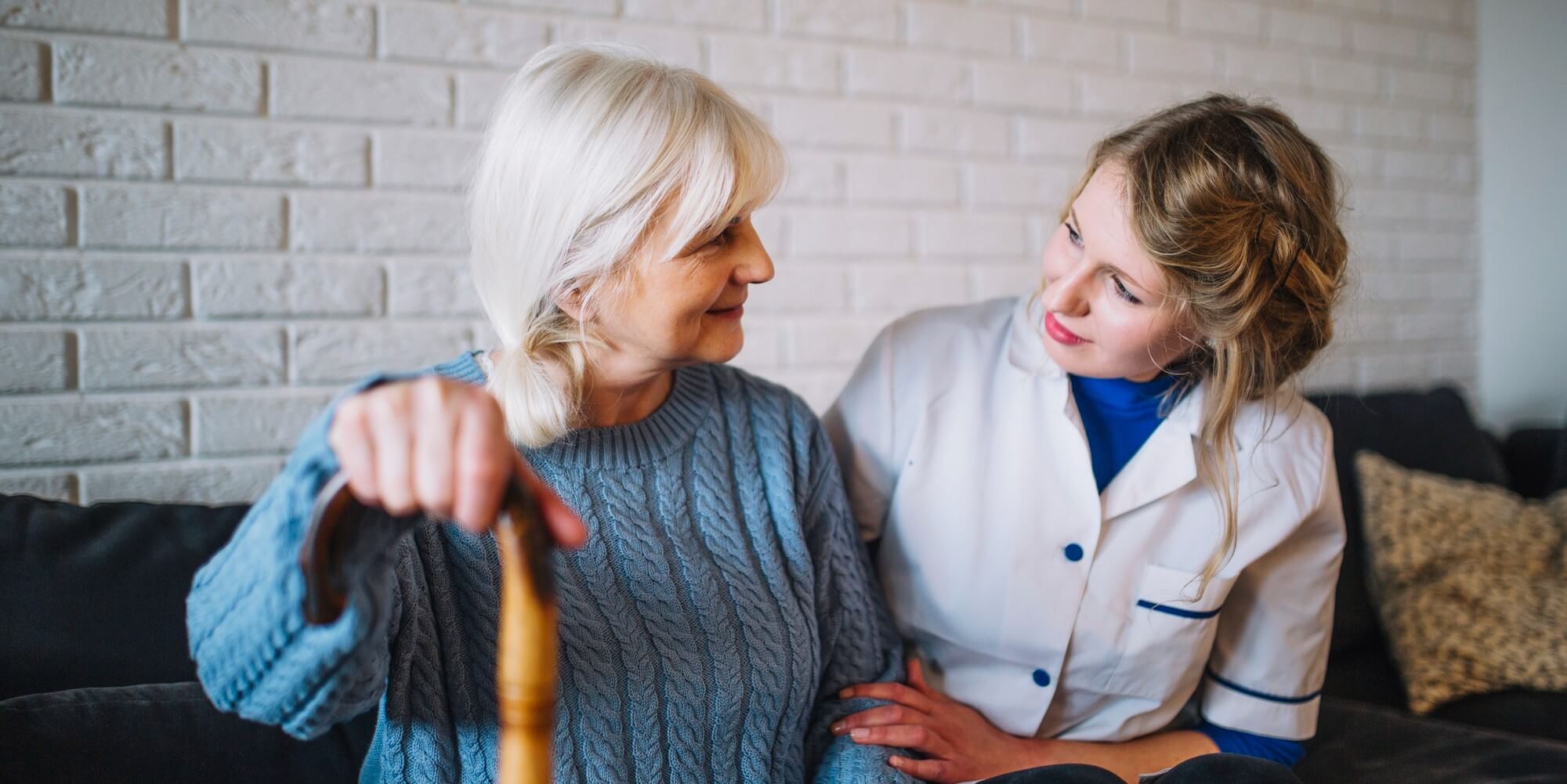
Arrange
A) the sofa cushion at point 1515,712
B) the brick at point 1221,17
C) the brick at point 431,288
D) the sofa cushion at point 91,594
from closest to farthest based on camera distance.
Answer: the sofa cushion at point 91,594 → the brick at point 431,288 → the sofa cushion at point 1515,712 → the brick at point 1221,17

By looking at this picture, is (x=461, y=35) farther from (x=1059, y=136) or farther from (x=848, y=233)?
(x=1059, y=136)

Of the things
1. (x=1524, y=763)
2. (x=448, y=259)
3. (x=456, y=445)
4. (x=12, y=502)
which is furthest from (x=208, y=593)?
(x=1524, y=763)

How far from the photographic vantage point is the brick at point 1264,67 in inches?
89.4

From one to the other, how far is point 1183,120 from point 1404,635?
1.22 metres

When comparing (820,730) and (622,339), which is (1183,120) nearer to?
(622,339)

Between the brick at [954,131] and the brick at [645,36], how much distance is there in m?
0.43

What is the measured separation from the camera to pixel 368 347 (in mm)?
1519

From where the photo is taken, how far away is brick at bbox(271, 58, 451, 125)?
1.44 meters

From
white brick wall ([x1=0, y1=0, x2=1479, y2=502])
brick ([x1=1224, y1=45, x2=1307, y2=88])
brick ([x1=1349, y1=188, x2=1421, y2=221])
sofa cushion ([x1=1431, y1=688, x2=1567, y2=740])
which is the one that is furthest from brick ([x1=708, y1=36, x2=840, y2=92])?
sofa cushion ([x1=1431, y1=688, x2=1567, y2=740])

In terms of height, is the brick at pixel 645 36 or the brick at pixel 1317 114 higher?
the brick at pixel 1317 114

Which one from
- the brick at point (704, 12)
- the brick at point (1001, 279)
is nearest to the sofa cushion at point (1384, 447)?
the brick at point (1001, 279)

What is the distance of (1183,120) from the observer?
3.80 feet

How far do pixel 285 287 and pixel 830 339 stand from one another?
0.90 meters

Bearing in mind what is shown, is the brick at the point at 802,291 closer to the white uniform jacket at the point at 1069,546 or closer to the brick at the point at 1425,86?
the white uniform jacket at the point at 1069,546
